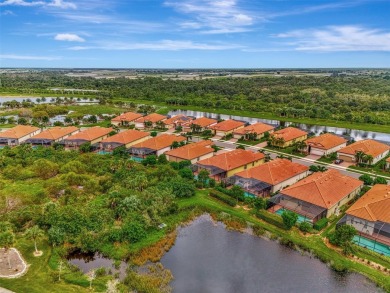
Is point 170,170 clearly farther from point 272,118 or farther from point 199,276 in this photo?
point 272,118

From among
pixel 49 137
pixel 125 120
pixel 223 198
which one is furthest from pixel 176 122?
pixel 223 198

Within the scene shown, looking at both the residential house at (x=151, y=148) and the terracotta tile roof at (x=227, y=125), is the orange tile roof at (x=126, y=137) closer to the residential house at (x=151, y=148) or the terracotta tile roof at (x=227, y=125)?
the residential house at (x=151, y=148)

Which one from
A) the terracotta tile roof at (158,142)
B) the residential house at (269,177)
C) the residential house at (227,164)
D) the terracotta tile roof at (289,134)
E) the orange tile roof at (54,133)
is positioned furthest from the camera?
the terracotta tile roof at (289,134)

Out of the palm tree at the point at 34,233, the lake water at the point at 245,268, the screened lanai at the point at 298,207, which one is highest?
the palm tree at the point at 34,233

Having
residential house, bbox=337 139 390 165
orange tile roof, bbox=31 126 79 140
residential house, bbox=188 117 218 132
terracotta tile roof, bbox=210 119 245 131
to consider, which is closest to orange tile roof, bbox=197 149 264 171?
residential house, bbox=337 139 390 165

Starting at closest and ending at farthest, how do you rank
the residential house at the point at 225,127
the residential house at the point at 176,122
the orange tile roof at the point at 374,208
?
the orange tile roof at the point at 374,208
the residential house at the point at 225,127
the residential house at the point at 176,122

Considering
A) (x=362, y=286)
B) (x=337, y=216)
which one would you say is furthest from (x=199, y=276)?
(x=337, y=216)

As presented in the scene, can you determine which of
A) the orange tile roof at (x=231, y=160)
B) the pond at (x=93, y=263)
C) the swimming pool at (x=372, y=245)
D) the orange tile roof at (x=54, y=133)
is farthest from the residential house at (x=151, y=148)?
the swimming pool at (x=372, y=245)
